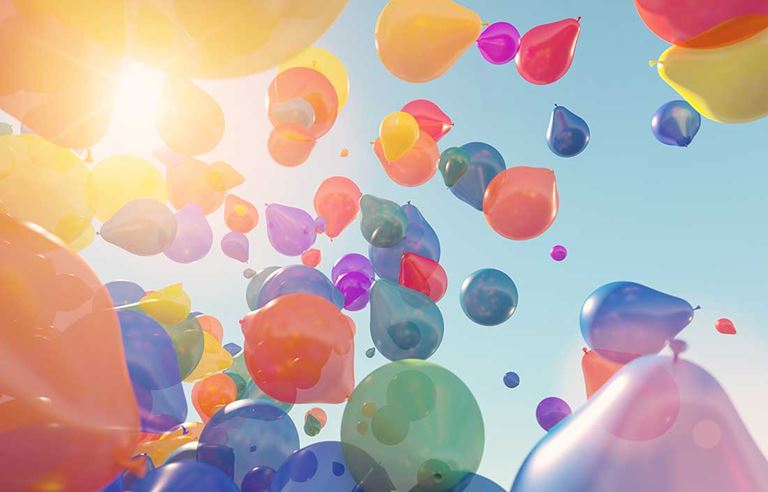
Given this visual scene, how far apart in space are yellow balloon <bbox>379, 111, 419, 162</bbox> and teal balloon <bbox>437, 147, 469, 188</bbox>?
265mm

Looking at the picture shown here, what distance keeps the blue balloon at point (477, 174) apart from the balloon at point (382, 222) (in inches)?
21.5

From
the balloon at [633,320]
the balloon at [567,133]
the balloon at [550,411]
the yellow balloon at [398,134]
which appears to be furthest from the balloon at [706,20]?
the balloon at [550,411]

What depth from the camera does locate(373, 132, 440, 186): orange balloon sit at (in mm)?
3914

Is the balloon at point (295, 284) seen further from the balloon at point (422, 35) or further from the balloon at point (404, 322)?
the balloon at point (422, 35)

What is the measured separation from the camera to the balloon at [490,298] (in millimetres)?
3742

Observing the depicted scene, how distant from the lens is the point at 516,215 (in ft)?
12.1

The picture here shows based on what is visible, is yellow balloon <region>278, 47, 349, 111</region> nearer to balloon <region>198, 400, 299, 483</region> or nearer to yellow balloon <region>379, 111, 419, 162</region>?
yellow balloon <region>379, 111, 419, 162</region>

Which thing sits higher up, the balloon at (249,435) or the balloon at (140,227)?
the balloon at (140,227)

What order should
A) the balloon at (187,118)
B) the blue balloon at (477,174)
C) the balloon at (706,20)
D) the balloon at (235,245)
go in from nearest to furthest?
the balloon at (706,20), the balloon at (187,118), the blue balloon at (477,174), the balloon at (235,245)

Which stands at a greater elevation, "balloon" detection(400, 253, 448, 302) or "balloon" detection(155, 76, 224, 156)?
"balloon" detection(155, 76, 224, 156)

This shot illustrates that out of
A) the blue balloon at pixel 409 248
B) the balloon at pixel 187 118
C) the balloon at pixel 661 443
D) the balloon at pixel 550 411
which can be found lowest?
the balloon at pixel 550 411

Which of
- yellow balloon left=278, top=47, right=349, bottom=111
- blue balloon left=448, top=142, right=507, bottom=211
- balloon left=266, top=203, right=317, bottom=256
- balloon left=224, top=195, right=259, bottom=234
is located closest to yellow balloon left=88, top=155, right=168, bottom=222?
balloon left=224, top=195, right=259, bottom=234

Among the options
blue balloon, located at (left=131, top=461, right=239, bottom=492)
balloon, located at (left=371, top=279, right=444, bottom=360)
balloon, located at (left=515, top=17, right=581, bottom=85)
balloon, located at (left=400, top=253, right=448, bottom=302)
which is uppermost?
balloon, located at (left=515, top=17, right=581, bottom=85)

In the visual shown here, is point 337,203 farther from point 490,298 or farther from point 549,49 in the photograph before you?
point 549,49
